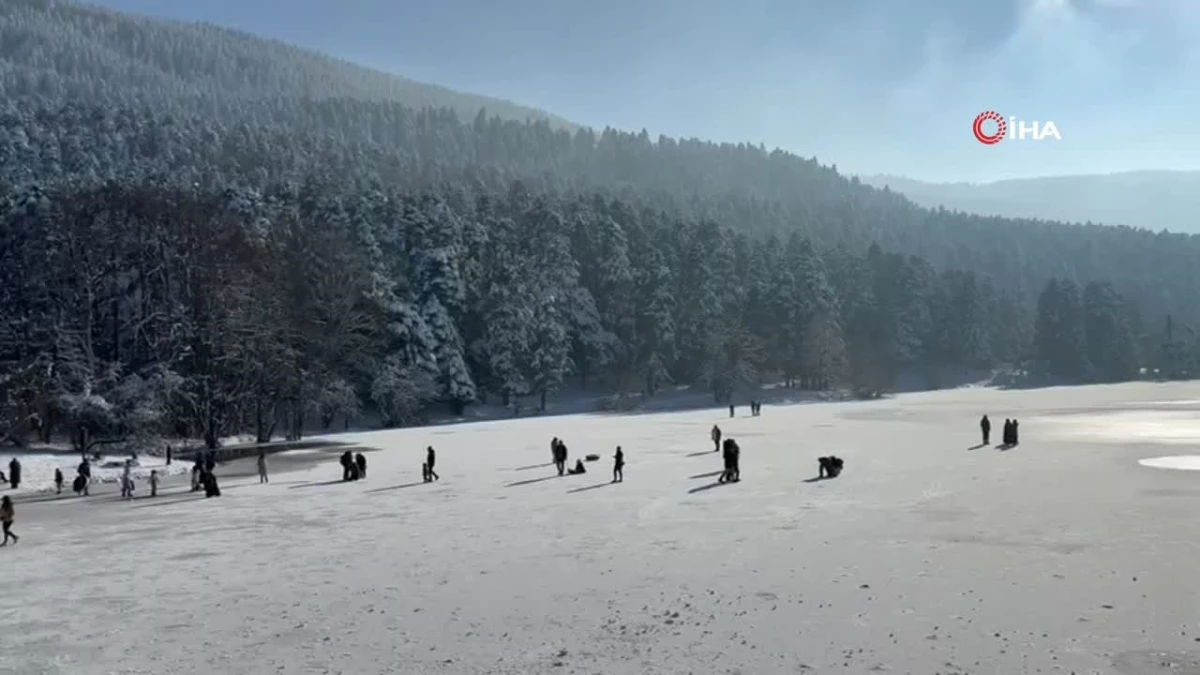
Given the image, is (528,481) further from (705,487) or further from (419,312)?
(419,312)

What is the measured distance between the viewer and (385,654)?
11008 millimetres

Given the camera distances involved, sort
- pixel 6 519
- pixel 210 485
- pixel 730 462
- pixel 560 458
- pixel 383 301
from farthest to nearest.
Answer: pixel 383 301
pixel 560 458
pixel 210 485
pixel 730 462
pixel 6 519

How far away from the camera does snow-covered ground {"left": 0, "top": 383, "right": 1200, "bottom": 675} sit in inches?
427

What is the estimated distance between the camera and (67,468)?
36469 millimetres

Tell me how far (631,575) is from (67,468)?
32095mm

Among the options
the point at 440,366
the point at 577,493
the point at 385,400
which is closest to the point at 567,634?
the point at 577,493

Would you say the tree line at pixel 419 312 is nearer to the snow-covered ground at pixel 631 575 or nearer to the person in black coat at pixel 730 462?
the snow-covered ground at pixel 631 575

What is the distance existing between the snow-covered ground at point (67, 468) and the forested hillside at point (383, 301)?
273 cm

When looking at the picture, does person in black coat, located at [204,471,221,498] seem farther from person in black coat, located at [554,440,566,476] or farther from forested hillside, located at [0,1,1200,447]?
forested hillside, located at [0,1,1200,447]

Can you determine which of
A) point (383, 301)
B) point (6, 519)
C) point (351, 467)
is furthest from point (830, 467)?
point (383, 301)

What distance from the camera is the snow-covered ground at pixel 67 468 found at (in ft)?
109

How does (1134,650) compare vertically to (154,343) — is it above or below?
below

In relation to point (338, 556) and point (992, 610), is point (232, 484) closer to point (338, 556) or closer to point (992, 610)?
point (338, 556)

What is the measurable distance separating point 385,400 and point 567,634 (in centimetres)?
5472
